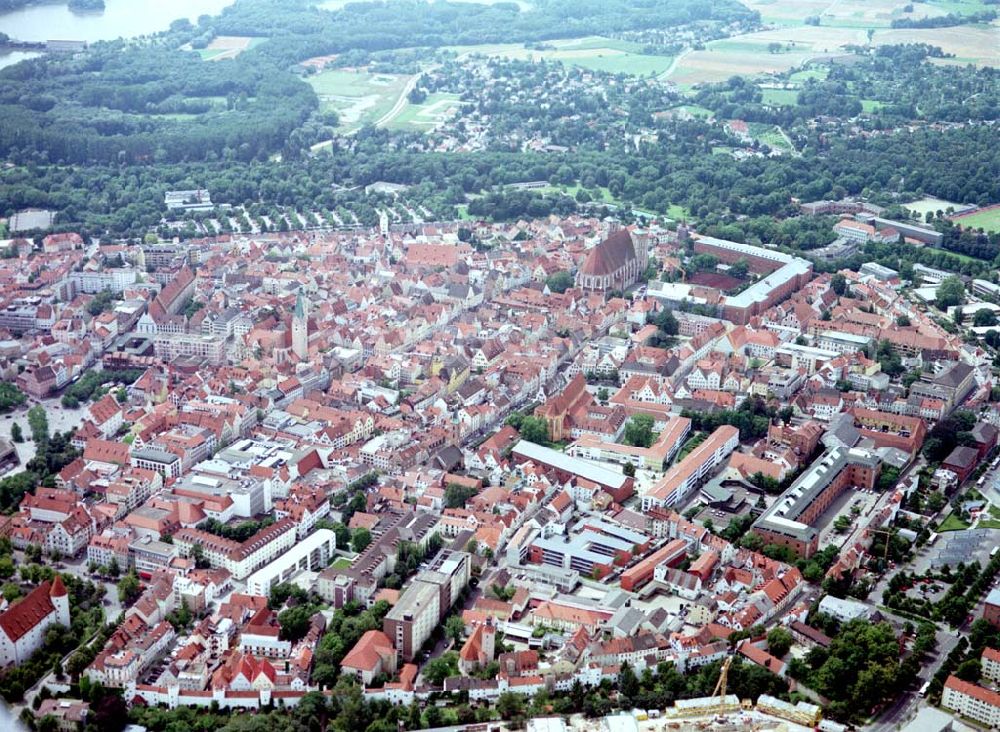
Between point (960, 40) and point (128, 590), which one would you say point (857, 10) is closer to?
point (960, 40)

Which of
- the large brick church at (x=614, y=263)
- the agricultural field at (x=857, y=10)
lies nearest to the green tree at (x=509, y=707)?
the large brick church at (x=614, y=263)

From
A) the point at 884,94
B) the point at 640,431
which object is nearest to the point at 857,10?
the point at 884,94

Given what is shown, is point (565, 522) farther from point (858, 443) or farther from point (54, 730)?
point (54, 730)

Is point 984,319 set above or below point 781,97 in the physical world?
below

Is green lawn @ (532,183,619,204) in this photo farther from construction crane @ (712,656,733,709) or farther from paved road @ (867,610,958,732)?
construction crane @ (712,656,733,709)

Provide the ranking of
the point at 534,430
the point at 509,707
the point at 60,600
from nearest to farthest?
the point at 509,707 → the point at 60,600 → the point at 534,430

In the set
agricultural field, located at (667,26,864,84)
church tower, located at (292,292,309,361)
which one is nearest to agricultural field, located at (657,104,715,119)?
agricultural field, located at (667,26,864,84)
